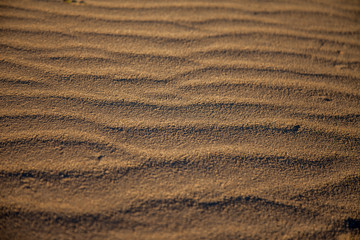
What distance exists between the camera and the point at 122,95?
4.06ft

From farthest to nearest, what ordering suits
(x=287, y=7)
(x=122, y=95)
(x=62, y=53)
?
(x=287, y=7) < (x=62, y=53) < (x=122, y=95)

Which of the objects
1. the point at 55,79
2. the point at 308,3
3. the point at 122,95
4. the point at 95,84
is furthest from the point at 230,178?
the point at 308,3

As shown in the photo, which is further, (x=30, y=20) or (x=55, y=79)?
(x=30, y=20)

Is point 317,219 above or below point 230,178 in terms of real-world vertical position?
below

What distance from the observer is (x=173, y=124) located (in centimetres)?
113

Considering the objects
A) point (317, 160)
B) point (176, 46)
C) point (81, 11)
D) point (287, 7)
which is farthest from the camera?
point (287, 7)

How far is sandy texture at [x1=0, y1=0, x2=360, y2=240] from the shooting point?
0.90 metres

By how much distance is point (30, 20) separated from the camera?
159cm

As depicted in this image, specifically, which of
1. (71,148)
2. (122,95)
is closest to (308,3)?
(122,95)

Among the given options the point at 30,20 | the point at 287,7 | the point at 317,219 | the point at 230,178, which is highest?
the point at 287,7

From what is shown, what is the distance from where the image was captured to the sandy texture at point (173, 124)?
90 cm

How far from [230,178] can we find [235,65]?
0.71m

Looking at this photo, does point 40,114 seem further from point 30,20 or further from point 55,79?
point 30,20

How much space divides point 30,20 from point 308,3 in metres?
2.05
